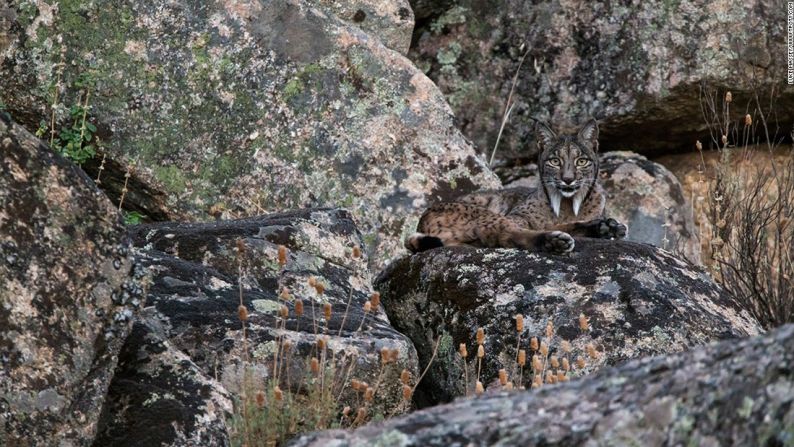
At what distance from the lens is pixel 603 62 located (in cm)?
1103

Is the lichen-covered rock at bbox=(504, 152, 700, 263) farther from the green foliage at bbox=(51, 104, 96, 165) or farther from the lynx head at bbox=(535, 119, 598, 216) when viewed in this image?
the green foliage at bbox=(51, 104, 96, 165)

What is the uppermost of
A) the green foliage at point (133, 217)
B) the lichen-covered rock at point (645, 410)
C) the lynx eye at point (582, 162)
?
the green foliage at point (133, 217)

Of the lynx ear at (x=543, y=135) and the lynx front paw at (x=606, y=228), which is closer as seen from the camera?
the lynx front paw at (x=606, y=228)

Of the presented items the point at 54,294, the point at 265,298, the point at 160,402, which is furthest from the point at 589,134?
the point at 54,294

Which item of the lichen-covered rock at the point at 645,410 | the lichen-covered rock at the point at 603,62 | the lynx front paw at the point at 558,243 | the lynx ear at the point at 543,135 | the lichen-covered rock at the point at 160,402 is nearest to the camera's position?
the lichen-covered rock at the point at 645,410

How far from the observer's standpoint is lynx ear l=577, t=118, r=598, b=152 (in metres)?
9.73

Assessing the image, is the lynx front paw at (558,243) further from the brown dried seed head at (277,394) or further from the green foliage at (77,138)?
the green foliage at (77,138)

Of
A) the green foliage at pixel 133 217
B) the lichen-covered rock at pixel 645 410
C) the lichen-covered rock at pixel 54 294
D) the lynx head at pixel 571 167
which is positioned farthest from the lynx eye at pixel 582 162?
the lichen-covered rock at pixel 645 410

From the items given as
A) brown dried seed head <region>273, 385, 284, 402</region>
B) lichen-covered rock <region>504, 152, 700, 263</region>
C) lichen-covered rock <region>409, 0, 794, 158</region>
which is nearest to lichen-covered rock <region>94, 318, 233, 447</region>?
brown dried seed head <region>273, 385, 284, 402</region>

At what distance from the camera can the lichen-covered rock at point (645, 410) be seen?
9.26ft

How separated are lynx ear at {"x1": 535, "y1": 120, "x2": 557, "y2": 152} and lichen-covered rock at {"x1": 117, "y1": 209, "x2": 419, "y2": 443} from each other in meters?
3.07

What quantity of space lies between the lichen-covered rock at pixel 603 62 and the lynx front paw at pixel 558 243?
391 cm

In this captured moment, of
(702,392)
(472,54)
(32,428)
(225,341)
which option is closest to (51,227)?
(32,428)

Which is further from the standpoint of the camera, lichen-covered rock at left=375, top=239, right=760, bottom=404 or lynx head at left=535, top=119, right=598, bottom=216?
lynx head at left=535, top=119, right=598, bottom=216
